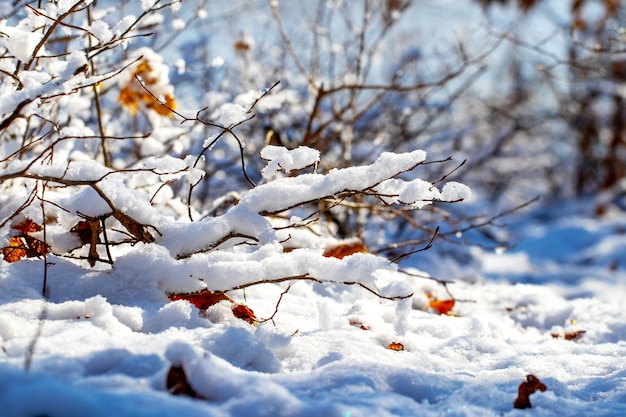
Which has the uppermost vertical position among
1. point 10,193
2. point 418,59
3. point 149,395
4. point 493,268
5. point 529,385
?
point 418,59

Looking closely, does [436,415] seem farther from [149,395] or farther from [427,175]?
[427,175]

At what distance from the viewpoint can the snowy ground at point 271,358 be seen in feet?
3.86

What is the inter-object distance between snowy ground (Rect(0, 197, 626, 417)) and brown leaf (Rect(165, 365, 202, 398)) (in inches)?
0.4

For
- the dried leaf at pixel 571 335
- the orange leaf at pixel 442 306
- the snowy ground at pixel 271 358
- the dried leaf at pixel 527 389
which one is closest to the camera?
the snowy ground at pixel 271 358

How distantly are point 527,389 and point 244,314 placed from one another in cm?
83

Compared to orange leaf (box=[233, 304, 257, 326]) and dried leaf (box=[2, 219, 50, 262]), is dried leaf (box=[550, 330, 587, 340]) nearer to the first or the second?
orange leaf (box=[233, 304, 257, 326])

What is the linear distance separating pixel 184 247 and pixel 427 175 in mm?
5303

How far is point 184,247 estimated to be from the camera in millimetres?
1793

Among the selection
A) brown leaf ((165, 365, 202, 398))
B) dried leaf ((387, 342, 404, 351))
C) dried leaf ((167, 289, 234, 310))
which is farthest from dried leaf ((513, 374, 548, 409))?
dried leaf ((167, 289, 234, 310))

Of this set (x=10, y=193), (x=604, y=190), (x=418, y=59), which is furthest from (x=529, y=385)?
(x=604, y=190)

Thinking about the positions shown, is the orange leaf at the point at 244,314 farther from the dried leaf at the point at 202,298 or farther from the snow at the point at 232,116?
the snow at the point at 232,116

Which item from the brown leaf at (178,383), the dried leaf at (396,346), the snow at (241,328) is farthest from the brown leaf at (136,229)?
the dried leaf at (396,346)

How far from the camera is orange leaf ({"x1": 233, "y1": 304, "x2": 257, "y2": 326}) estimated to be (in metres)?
1.83

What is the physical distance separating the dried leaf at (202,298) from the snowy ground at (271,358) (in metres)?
0.03
